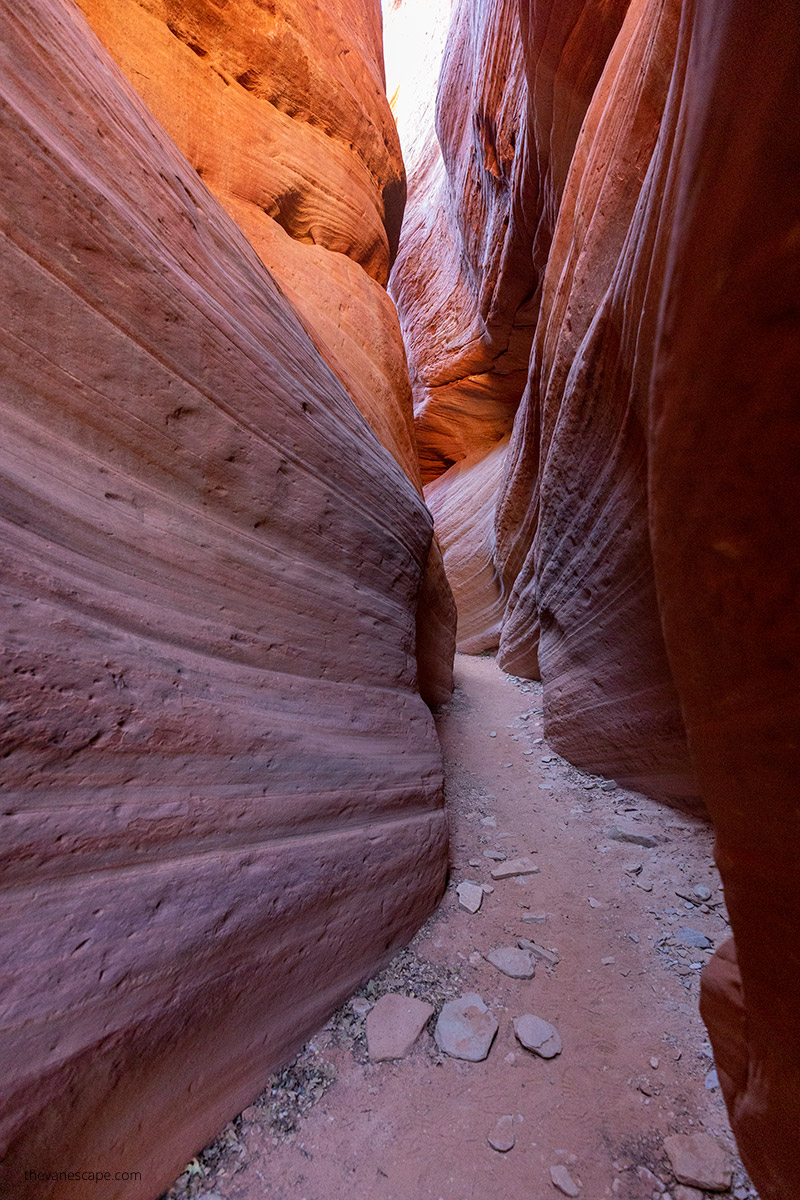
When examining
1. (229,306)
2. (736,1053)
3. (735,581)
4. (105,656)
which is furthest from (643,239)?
(736,1053)

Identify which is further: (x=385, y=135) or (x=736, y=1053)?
(x=385, y=135)

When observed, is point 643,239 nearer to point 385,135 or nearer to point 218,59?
point 218,59

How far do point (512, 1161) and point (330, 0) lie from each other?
674 cm

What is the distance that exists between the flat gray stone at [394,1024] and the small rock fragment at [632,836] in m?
1.44

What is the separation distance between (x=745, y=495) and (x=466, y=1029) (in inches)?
72.5

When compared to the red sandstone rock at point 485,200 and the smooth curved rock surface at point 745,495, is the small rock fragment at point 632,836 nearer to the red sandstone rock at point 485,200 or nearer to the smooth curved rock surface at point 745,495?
the smooth curved rock surface at point 745,495

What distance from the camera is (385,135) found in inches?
167

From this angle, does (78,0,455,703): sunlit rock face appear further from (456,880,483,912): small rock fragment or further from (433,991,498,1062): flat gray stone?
(433,991,498,1062): flat gray stone

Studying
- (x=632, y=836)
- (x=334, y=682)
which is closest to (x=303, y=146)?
(x=334, y=682)

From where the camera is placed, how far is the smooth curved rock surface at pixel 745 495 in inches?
29.5

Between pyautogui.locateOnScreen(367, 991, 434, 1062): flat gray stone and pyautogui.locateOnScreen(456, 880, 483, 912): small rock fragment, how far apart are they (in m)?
0.53

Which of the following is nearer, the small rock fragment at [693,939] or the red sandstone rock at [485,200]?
the small rock fragment at [693,939]

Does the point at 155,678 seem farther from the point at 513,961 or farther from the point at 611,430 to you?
the point at 611,430

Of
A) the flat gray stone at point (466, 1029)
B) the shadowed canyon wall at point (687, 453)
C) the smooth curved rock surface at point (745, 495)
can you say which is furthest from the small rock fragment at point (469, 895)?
the smooth curved rock surface at point (745, 495)
